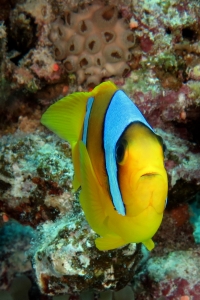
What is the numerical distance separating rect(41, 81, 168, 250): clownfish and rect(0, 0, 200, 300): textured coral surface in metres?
1.53

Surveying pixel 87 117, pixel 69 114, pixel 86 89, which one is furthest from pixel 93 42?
pixel 87 117

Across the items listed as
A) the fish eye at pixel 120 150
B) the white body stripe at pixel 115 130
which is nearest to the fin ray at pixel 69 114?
the white body stripe at pixel 115 130

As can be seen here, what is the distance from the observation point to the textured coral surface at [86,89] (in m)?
2.99

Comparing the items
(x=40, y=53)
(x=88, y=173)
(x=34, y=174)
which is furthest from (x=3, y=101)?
(x=88, y=173)

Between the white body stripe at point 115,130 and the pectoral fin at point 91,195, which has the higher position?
the white body stripe at point 115,130

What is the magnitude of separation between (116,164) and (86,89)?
103 inches

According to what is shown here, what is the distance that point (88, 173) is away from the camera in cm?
117

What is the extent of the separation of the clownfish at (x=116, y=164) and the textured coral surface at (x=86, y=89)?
153 cm

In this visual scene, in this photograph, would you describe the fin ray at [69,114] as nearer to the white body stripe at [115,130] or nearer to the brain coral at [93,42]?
the white body stripe at [115,130]

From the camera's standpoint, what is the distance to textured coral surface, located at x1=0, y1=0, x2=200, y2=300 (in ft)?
9.82

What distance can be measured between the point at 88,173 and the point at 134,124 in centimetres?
25

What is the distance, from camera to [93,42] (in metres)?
3.43

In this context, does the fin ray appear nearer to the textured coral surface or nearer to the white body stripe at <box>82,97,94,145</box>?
the white body stripe at <box>82,97,94,145</box>

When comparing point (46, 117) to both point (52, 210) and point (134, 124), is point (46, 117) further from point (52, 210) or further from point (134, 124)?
point (52, 210)
